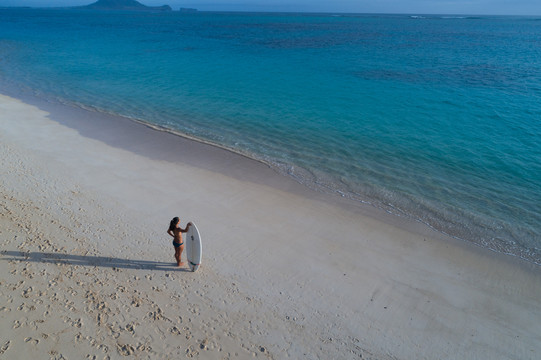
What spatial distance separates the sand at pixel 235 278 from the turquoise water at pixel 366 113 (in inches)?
86.9

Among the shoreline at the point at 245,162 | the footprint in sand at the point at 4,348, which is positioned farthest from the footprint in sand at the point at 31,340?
the shoreline at the point at 245,162

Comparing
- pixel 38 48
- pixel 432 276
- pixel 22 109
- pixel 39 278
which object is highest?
pixel 38 48

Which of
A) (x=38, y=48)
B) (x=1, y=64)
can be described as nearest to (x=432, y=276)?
(x=1, y=64)

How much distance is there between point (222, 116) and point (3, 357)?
707 inches

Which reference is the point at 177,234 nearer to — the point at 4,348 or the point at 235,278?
the point at 235,278

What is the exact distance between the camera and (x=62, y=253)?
9.21 metres

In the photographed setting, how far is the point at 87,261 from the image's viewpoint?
902 centimetres

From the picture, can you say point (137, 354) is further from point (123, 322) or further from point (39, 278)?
point (39, 278)

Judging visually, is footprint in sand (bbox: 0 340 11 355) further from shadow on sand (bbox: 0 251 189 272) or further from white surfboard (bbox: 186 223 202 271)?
white surfboard (bbox: 186 223 202 271)

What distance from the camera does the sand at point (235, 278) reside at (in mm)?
7152

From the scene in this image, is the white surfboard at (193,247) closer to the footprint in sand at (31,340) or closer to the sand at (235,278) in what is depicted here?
the sand at (235,278)

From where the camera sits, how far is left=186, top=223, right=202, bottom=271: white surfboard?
8422 millimetres

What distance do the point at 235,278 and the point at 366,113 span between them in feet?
59.2

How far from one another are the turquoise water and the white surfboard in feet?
23.3
